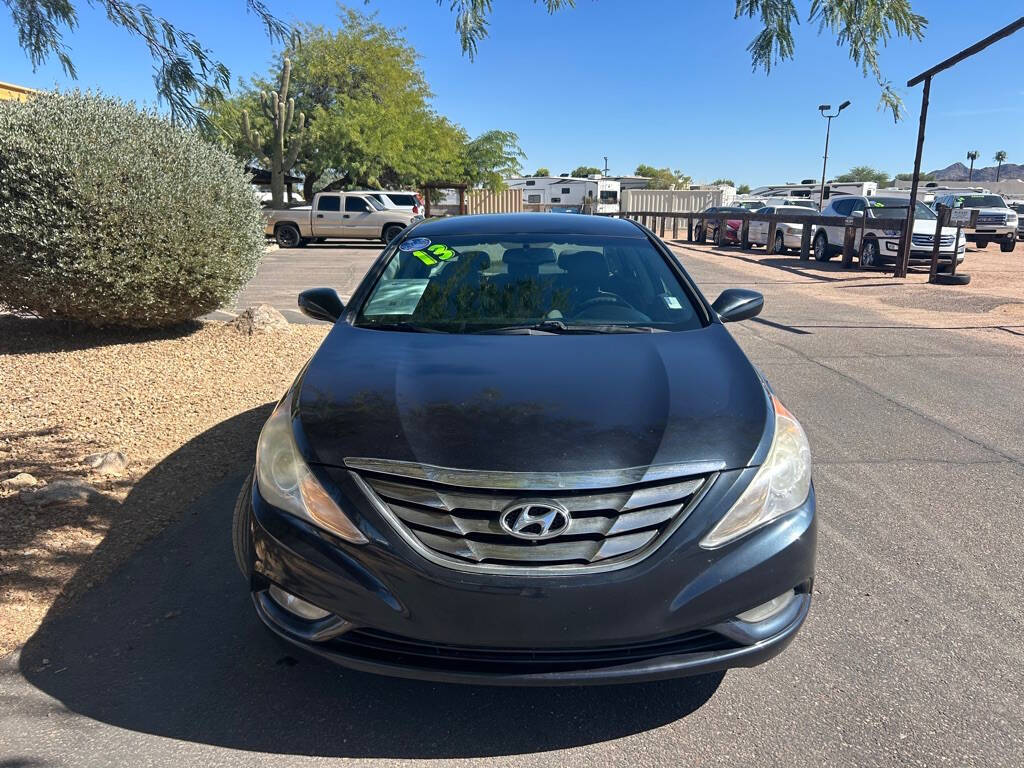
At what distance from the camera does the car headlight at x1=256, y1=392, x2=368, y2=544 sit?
2.29m

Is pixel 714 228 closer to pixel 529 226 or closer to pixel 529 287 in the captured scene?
pixel 529 226

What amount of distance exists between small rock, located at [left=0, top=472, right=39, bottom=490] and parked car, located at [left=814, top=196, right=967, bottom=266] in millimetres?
15628

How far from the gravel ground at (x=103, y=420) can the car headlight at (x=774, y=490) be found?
8.79 ft

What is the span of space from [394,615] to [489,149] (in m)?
42.3

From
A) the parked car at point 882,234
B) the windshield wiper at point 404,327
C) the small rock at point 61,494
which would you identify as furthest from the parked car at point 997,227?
the small rock at point 61,494

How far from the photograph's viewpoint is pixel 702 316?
11.8ft

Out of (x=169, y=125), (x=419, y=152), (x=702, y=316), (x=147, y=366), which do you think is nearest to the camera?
(x=702, y=316)

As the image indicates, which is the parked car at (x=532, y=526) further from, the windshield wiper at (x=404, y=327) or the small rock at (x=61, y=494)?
the small rock at (x=61, y=494)

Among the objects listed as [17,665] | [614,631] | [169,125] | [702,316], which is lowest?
Result: [17,665]

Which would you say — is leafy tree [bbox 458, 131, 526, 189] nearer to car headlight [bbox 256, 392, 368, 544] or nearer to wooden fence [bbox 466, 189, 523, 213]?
wooden fence [bbox 466, 189, 523, 213]

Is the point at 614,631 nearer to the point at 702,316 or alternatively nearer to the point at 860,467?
the point at 702,316

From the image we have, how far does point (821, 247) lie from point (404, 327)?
18953 mm

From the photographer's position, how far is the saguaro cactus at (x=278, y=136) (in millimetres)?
29469

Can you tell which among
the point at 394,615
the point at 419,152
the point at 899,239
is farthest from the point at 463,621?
the point at 419,152
